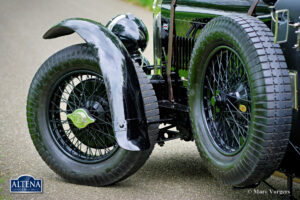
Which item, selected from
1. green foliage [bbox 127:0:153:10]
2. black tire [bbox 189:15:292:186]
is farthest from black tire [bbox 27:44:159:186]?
green foliage [bbox 127:0:153:10]

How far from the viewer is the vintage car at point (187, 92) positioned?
282 centimetres

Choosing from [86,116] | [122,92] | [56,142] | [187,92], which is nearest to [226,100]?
[187,92]

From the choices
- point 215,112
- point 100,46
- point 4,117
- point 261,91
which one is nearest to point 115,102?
point 100,46

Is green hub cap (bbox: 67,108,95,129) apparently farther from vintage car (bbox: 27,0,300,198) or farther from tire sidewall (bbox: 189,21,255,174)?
tire sidewall (bbox: 189,21,255,174)

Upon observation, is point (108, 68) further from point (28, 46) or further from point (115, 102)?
point (28, 46)

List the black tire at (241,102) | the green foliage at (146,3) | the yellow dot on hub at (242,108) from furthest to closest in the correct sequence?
the green foliage at (146,3)
the yellow dot on hub at (242,108)
the black tire at (241,102)

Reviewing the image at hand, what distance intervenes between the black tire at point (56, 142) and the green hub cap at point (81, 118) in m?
0.29

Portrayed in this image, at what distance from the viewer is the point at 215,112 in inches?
132

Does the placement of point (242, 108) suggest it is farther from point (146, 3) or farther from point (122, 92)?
point (146, 3)

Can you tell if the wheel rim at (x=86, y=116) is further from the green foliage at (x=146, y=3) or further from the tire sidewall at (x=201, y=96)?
the green foliage at (x=146, y=3)

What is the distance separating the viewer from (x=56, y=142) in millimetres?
3955

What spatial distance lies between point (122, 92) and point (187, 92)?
0.45 m

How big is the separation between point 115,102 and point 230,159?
34.6 inches

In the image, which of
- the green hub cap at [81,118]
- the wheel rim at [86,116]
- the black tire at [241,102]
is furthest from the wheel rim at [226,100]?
the green hub cap at [81,118]
